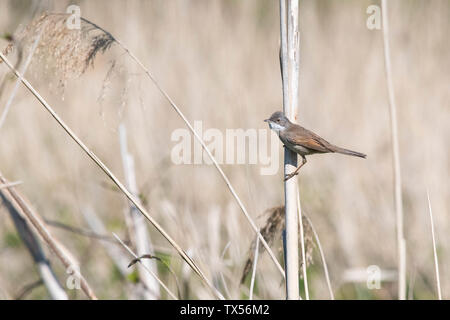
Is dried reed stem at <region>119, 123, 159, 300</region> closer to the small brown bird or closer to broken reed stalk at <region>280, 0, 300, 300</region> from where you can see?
the small brown bird

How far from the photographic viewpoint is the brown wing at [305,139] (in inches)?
93.2

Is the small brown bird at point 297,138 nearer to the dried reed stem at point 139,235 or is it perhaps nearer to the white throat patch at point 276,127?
the white throat patch at point 276,127

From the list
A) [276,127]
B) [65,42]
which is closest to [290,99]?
[276,127]

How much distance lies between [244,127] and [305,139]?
1.29m

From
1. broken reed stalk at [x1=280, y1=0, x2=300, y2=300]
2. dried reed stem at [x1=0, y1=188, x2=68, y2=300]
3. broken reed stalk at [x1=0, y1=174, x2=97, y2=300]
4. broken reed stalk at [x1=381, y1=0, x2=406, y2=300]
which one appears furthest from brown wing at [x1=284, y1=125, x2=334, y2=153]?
dried reed stem at [x1=0, y1=188, x2=68, y2=300]

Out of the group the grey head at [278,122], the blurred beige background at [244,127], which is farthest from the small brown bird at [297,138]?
the blurred beige background at [244,127]

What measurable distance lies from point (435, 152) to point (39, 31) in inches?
140

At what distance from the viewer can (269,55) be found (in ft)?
21.0

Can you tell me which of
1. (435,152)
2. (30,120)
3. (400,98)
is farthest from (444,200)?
(30,120)

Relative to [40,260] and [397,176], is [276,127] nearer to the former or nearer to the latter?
[397,176]

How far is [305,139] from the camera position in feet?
8.42

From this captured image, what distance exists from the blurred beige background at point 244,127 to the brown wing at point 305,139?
108 cm

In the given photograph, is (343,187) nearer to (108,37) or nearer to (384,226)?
(384,226)

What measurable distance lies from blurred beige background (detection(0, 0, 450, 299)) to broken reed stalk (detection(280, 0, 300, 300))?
1.68m
